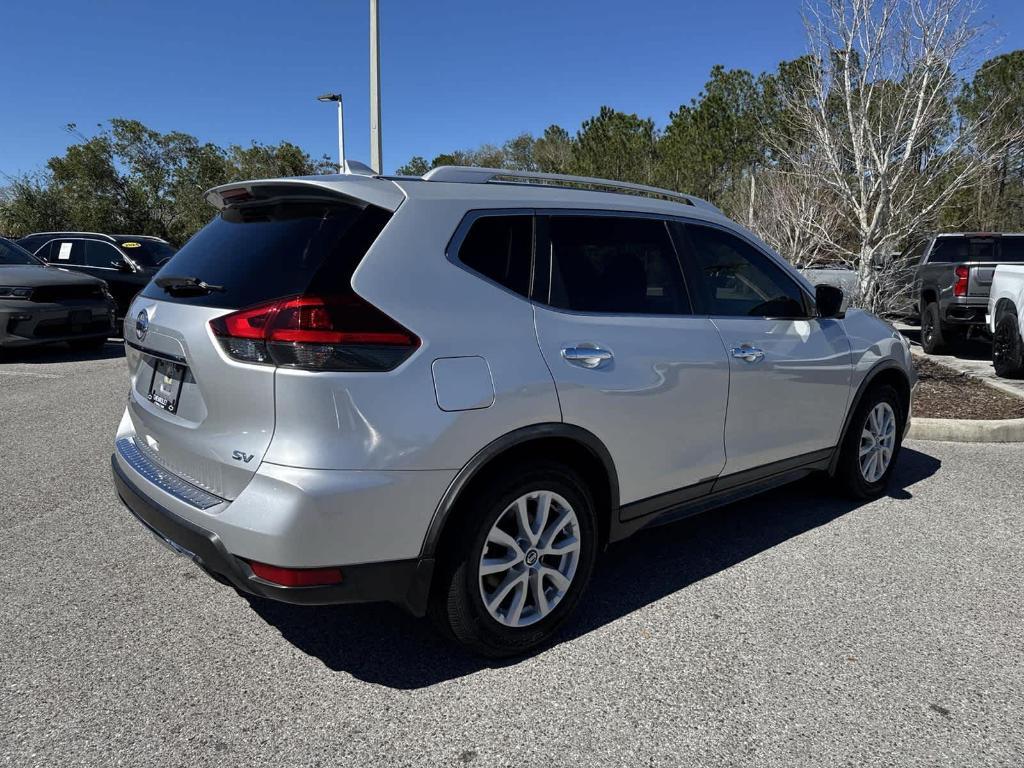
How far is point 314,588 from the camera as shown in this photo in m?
2.43

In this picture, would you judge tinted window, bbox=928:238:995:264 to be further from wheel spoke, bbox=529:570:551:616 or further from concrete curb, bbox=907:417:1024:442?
wheel spoke, bbox=529:570:551:616

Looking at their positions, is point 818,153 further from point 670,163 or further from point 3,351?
point 670,163

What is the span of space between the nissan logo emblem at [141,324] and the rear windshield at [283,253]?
3.7 inches

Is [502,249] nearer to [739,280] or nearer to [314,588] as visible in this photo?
[314,588]

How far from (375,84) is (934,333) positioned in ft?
32.5

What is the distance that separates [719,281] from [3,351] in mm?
9838

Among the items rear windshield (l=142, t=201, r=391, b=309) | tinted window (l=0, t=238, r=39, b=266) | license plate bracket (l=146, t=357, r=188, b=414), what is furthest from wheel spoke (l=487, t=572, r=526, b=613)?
tinted window (l=0, t=238, r=39, b=266)

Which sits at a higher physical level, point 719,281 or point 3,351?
point 719,281

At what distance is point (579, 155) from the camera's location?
3127 cm

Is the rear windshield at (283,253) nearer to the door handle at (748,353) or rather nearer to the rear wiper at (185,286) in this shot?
the rear wiper at (185,286)

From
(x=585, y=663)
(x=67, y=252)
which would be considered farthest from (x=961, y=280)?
(x=67, y=252)

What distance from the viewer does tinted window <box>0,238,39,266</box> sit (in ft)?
34.0

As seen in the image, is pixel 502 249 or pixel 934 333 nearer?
pixel 502 249

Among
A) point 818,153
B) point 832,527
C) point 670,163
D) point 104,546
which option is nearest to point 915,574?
point 832,527
